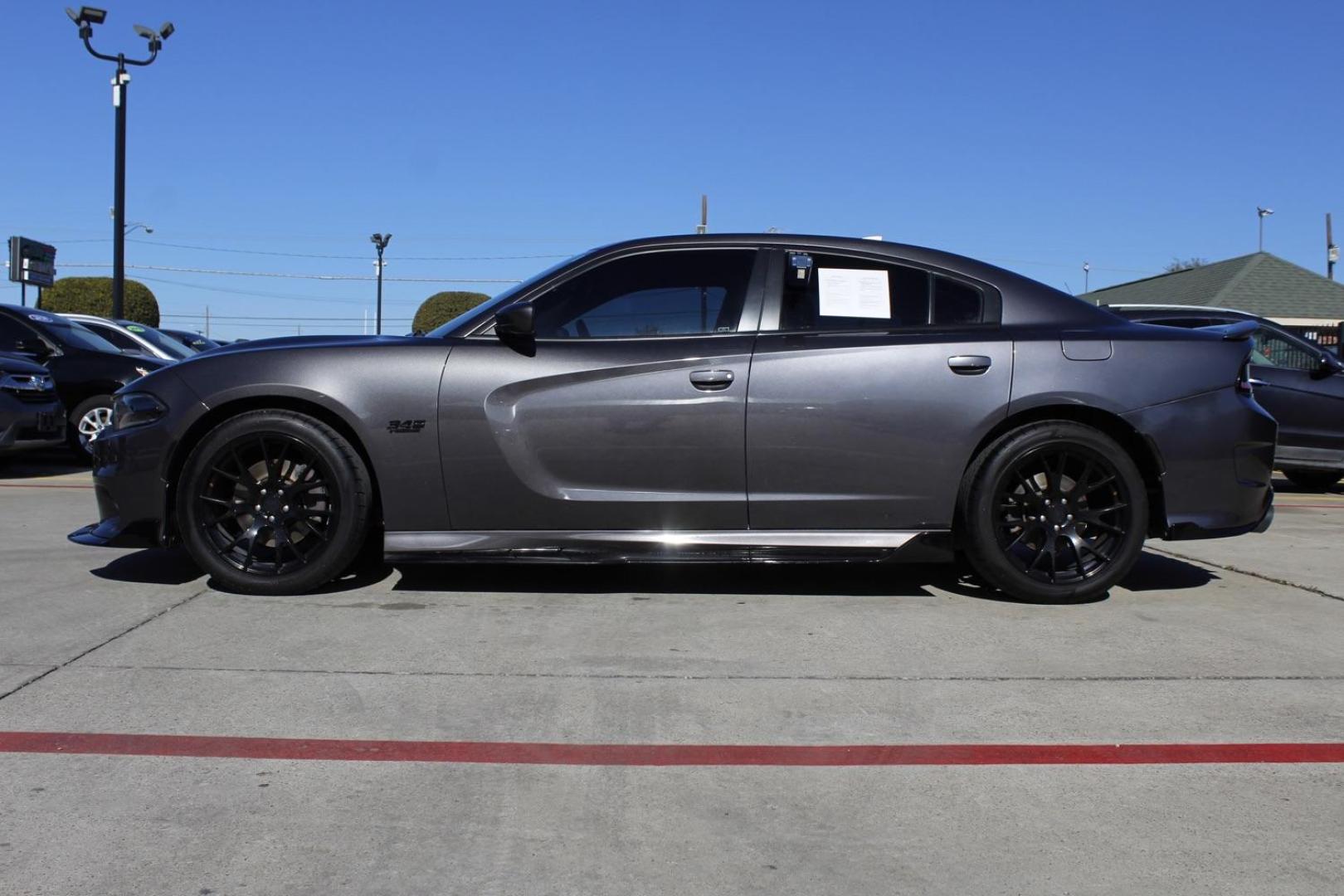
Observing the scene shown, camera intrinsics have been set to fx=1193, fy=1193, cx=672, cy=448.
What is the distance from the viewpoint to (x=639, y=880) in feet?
8.11

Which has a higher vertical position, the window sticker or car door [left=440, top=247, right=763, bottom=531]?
the window sticker

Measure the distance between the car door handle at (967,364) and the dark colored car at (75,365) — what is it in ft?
30.3

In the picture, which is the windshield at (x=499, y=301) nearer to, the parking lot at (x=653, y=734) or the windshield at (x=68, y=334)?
the parking lot at (x=653, y=734)

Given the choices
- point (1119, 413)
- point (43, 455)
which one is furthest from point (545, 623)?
point (43, 455)

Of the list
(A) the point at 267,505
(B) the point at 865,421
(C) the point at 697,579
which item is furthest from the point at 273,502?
(B) the point at 865,421

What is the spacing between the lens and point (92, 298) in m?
40.9

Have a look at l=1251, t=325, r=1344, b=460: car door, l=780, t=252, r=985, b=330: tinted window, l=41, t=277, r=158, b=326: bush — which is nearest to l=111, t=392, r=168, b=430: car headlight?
l=780, t=252, r=985, b=330: tinted window

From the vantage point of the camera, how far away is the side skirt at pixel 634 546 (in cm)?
484

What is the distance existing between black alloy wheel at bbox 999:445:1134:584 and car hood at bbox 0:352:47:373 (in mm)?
8984

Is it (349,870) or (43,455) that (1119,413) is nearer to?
(349,870)

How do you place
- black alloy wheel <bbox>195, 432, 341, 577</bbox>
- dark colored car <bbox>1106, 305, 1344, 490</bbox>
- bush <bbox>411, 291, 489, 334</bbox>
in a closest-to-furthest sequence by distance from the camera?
black alloy wheel <bbox>195, 432, 341, 577</bbox> < dark colored car <bbox>1106, 305, 1344, 490</bbox> < bush <bbox>411, 291, 489, 334</bbox>

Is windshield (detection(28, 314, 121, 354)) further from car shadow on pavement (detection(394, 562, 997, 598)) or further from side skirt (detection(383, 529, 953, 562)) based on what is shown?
side skirt (detection(383, 529, 953, 562))

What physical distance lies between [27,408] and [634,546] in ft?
25.5

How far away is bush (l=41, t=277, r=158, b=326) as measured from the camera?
4078 centimetres
